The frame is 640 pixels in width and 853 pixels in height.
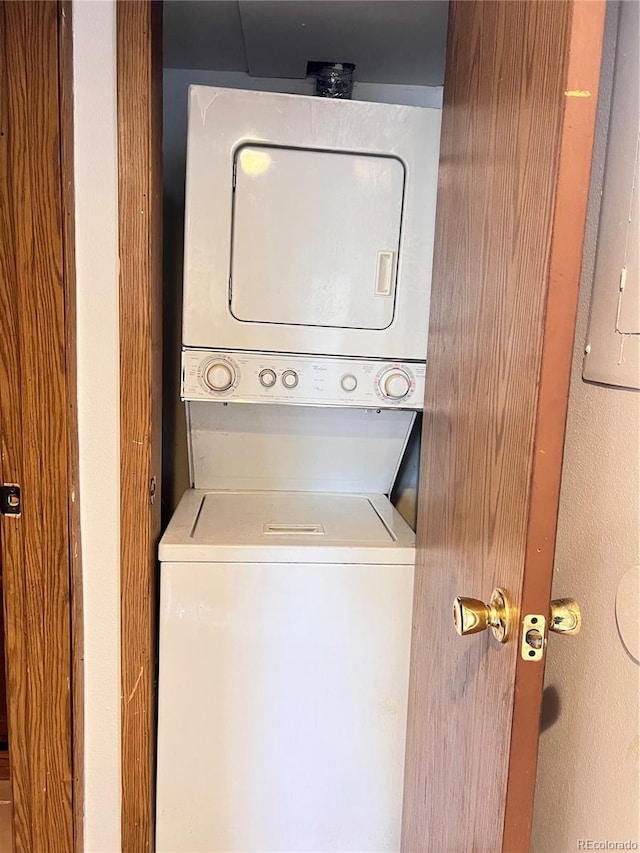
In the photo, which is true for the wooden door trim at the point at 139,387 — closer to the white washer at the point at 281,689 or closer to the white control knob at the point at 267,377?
the white washer at the point at 281,689

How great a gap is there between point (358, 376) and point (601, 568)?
67 cm

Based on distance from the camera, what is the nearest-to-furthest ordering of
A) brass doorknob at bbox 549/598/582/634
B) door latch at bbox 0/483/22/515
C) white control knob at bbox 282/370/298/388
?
brass doorknob at bbox 549/598/582/634 < door latch at bbox 0/483/22/515 < white control knob at bbox 282/370/298/388

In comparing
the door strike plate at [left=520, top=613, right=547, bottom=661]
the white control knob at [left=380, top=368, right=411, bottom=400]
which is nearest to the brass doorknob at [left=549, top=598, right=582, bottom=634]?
the door strike plate at [left=520, top=613, right=547, bottom=661]

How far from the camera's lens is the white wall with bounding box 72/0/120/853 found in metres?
1.03

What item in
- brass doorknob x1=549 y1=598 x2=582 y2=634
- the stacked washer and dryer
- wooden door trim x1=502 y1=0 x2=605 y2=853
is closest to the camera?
wooden door trim x1=502 y1=0 x2=605 y2=853

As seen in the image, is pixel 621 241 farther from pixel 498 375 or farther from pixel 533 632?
pixel 533 632

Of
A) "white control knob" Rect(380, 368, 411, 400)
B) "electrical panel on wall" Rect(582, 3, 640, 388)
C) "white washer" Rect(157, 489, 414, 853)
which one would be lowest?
"white washer" Rect(157, 489, 414, 853)

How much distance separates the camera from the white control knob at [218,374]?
127cm

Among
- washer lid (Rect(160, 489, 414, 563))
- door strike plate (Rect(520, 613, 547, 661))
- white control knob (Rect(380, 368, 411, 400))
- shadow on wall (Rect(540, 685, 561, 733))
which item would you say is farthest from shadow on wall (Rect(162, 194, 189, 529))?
door strike plate (Rect(520, 613, 547, 661))

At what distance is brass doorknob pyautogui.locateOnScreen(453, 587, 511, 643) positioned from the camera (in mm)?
672

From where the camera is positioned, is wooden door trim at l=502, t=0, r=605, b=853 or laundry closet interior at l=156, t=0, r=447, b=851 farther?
laundry closet interior at l=156, t=0, r=447, b=851

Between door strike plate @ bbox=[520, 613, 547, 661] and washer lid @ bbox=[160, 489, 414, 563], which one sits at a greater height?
door strike plate @ bbox=[520, 613, 547, 661]

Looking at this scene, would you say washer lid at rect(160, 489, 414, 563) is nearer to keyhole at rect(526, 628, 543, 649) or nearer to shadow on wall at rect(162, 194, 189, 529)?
shadow on wall at rect(162, 194, 189, 529)

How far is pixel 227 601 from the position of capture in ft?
3.89
